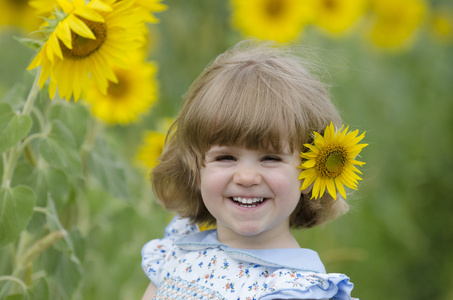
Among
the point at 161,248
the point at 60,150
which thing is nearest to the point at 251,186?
the point at 161,248

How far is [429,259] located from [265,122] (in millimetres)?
2458

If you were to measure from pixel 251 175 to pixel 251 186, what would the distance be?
0.10 ft

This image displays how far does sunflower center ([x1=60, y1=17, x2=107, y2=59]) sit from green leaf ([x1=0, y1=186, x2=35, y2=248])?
1.05 feet

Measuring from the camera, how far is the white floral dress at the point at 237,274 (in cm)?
137

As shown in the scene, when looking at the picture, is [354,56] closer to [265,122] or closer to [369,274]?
[369,274]

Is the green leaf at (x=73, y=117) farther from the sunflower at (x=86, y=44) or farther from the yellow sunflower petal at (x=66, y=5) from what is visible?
the yellow sunflower petal at (x=66, y=5)

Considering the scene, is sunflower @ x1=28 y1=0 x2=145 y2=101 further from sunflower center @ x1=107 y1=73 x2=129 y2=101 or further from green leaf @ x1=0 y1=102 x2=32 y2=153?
sunflower center @ x1=107 y1=73 x2=129 y2=101

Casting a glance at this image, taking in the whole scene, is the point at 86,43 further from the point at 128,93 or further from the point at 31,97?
the point at 128,93

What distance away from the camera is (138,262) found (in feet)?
7.96

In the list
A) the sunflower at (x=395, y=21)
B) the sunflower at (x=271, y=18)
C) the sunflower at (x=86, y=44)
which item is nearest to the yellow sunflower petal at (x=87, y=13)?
the sunflower at (x=86, y=44)

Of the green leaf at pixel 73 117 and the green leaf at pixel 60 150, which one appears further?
the green leaf at pixel 73 117

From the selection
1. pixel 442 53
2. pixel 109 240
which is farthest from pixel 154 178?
pixel 442 53

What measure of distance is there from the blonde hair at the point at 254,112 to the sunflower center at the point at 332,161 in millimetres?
52

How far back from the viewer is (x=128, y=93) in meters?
2.67
